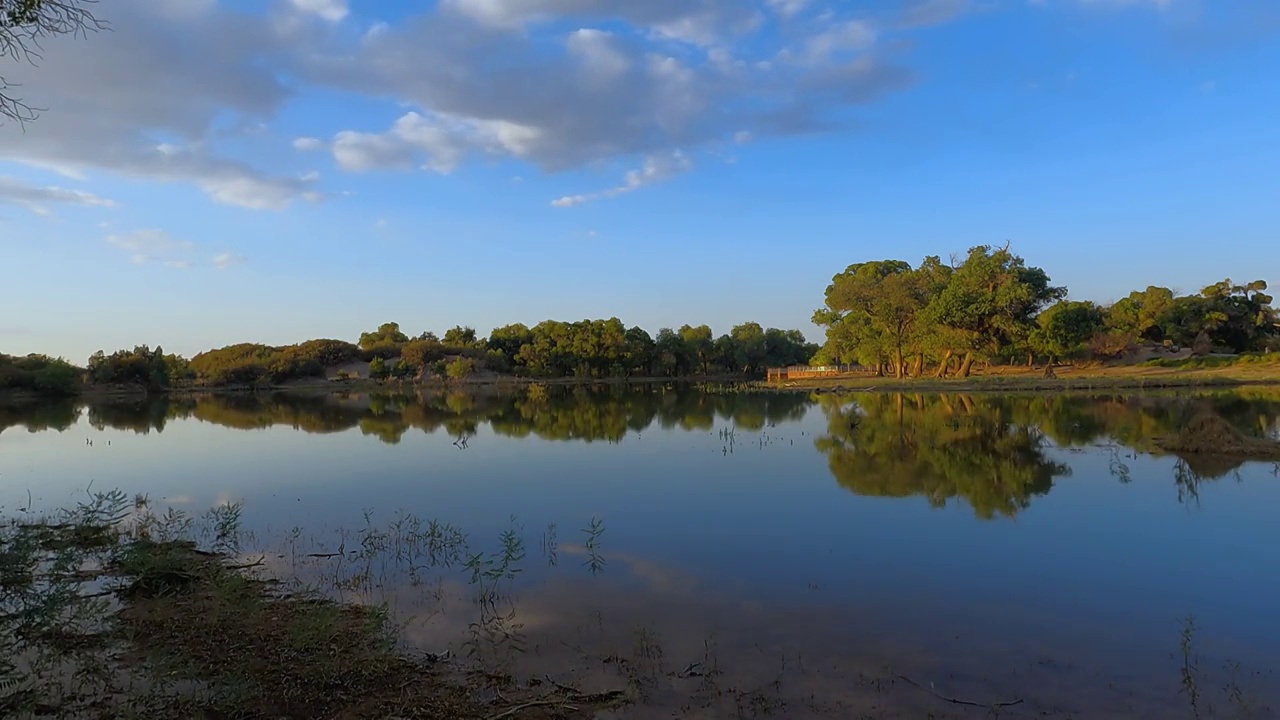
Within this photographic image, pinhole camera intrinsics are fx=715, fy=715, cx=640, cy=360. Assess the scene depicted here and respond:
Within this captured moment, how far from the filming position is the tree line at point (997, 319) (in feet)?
162

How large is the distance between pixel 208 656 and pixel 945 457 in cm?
1554

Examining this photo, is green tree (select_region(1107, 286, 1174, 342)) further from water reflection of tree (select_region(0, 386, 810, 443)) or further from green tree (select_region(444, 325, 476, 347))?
green tree (select_region(444, 325, 476, 347))

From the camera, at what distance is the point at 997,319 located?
1897 inches

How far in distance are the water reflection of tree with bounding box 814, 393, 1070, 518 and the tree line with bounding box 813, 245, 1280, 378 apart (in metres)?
22.0

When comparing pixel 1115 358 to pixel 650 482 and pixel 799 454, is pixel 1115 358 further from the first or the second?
pixel 650 482

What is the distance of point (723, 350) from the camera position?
3893 inches

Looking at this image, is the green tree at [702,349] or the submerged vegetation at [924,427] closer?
the submerged vegetation at [924,427]

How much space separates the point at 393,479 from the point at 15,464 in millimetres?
12385

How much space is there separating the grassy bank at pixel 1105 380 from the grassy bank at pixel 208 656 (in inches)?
1656

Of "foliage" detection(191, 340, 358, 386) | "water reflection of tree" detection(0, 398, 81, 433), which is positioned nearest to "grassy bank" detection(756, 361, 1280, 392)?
"water reflection of tree" detection(0, 398, 81, 433)

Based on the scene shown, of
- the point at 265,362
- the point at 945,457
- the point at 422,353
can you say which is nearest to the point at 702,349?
the point at 422,353

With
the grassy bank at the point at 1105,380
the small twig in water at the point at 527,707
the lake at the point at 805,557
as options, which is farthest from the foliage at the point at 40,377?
the small twig in water at the point at 527,707

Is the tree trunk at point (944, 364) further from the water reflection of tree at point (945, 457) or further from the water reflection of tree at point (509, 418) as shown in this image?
the water reflection of tree at point (945, 457)

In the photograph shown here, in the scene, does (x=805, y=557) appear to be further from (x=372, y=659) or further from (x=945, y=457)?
(x=945, y=457)
